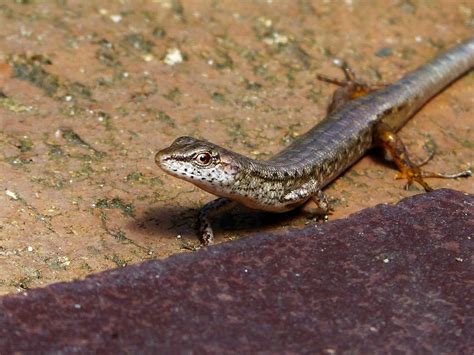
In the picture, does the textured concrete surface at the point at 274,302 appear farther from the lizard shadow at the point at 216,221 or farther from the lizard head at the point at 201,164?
the lizard shadow at the point at 216,221

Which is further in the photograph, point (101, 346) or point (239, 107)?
point (239, 107)

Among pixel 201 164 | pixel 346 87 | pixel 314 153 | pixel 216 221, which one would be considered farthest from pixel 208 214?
pixel 346 87

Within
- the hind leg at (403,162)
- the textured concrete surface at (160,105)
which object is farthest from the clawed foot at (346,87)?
the hind leg at (403,162)

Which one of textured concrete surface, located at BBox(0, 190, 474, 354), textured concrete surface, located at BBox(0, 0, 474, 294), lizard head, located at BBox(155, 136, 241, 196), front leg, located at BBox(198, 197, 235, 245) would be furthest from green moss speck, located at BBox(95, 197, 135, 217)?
textured concrete surface, located at BBox(0, 190, 474, 354)

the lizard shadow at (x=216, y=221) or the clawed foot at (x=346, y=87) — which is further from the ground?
the clawed foot at (x=346, y=87)

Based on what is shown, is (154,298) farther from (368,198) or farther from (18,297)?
(368,198)

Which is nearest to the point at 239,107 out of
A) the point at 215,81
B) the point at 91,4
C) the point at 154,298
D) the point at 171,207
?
the point at 215,81
